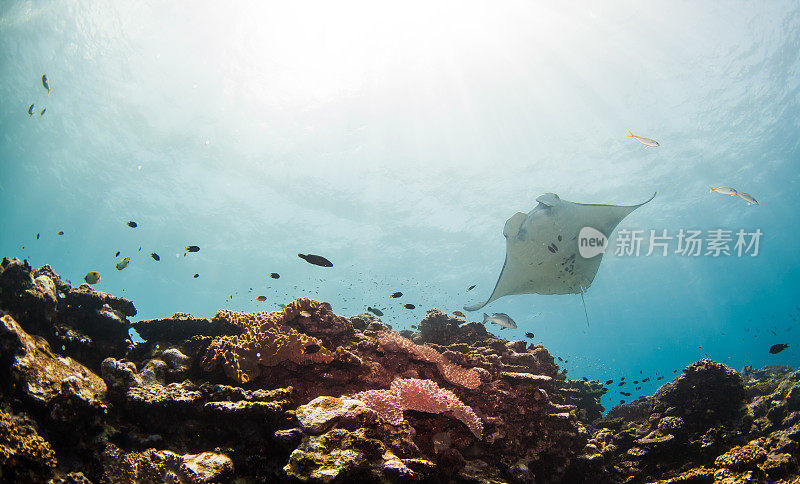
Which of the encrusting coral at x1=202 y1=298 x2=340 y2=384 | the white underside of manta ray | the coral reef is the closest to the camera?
the coral reef

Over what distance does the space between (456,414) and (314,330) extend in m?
2.45

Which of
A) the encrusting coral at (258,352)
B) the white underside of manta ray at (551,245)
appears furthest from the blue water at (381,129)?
the encrusting coral at (258,352)

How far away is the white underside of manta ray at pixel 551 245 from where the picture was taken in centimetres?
729

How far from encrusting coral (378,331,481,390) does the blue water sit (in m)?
22.0

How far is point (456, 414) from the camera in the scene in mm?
3531

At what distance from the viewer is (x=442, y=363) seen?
4.72m

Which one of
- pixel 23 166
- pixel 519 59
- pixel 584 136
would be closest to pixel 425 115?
pixel 519 59

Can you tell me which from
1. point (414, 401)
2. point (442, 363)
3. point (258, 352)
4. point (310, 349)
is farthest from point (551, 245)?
point (258, 352)

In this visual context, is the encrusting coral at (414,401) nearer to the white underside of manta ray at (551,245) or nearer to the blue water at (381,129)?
the white underside of manta ray at (551,245)

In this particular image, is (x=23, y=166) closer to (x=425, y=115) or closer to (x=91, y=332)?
(x=425, y=115)

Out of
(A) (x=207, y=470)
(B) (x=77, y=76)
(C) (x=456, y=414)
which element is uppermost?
(B) (x=77, y=76)

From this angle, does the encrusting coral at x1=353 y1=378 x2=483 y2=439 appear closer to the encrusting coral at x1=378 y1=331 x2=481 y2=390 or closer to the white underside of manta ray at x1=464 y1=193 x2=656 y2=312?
the encrusting coral at x1=378 y1=331 x2=481 y2=390

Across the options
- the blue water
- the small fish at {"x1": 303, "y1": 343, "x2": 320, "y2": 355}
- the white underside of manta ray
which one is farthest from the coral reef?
the blue water

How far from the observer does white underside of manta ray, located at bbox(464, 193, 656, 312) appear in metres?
7.29
